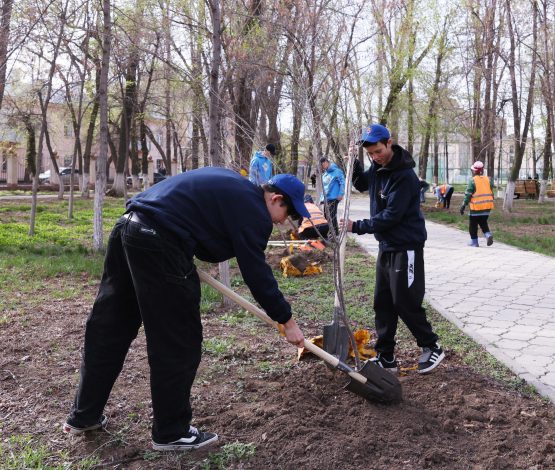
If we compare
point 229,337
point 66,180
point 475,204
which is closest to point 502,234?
point 475,204

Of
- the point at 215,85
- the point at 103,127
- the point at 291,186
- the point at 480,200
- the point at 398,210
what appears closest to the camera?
the point at 291,186

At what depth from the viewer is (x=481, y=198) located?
34.7 ft

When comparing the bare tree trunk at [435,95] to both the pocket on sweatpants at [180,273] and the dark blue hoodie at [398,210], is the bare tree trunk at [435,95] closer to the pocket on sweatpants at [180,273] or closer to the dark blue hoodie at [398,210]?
the dark blue hoodie at [398,210]

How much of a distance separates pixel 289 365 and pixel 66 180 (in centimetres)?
3359

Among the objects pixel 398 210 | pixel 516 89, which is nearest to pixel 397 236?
pixel 398 210

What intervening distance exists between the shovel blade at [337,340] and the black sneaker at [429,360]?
0.50 meters

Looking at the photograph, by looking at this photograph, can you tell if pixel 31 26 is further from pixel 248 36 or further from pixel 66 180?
pixel 66 180

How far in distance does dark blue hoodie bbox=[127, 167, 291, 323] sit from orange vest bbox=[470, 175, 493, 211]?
8.51 meters

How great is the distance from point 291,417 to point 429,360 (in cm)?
120

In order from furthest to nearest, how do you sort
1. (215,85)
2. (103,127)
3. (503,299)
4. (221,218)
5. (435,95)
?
(435,95)
(103,127)
(503,299)
(215,85)
(221,218)

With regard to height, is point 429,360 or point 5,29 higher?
point 5,29

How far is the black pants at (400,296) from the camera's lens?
12.4ft

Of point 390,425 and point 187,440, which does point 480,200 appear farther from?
point 187,440

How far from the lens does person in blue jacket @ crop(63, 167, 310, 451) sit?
2711 millimetres
